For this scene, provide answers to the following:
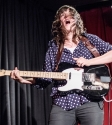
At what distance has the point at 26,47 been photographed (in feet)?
11.3

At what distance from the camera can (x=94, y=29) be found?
13.6 feet

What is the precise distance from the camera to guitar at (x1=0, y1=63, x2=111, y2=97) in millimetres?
1686

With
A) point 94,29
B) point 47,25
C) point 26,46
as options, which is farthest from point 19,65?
point 94,29

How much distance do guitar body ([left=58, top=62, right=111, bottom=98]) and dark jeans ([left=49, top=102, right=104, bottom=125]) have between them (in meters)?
0.09

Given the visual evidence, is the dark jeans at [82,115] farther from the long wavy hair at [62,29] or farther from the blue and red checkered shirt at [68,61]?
the long wavy hair at [62,29]

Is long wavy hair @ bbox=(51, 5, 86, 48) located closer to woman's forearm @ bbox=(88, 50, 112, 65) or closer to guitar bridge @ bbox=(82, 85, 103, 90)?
woman's forearm @ bbox=(88, 50, 112, 65)

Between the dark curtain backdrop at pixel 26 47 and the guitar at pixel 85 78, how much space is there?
135 cm

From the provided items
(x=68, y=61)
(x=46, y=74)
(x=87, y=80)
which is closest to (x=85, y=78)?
(x=87, y=80)

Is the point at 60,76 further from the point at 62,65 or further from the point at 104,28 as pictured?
the point at 104,28

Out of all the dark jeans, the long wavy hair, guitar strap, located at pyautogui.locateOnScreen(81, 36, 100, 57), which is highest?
the long wavy hair

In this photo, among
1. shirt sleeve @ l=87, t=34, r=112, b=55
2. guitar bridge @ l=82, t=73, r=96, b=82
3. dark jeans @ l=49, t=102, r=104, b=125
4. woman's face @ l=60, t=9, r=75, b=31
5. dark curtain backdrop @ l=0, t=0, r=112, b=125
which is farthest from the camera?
dark curtain backdrop @ l=0, t=0, r=112, b=125

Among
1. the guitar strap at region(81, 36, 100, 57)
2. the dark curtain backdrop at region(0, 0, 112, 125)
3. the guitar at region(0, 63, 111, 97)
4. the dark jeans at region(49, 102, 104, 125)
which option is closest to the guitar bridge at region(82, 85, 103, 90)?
the guitar at region(0, 63, 111, 97)

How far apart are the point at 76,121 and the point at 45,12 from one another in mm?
2626

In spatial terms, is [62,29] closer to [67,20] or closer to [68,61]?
[67,20]
